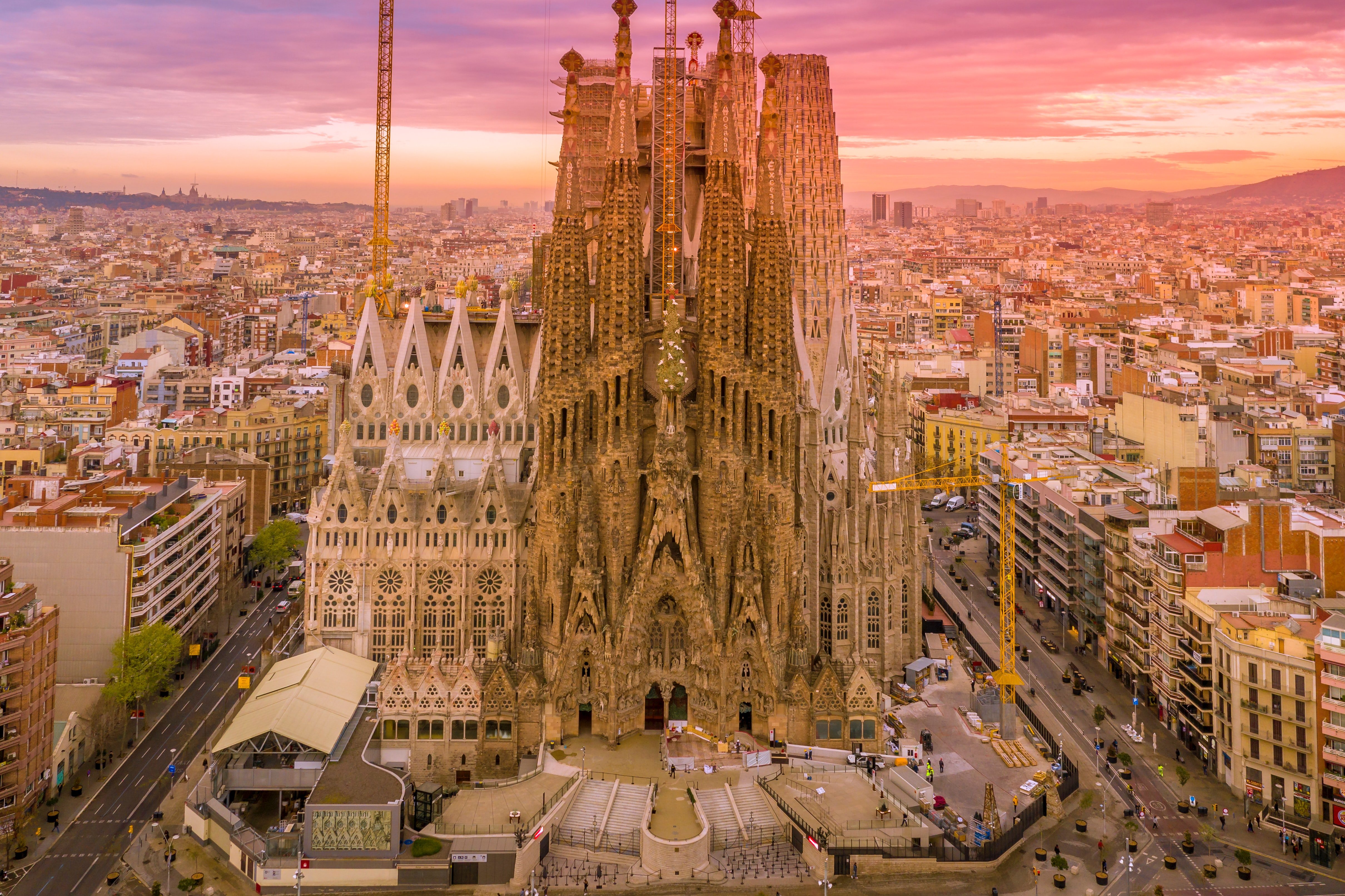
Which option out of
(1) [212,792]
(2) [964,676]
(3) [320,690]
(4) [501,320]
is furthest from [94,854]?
(2) [964,676]

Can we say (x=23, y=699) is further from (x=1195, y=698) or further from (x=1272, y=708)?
(x=1195, y=698)

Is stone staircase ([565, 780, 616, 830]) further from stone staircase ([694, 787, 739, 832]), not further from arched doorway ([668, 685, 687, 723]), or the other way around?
arched doorway ([668, 685, 687, 723])

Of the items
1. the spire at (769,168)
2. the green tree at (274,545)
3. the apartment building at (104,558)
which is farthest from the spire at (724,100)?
the green tree at (274,545)

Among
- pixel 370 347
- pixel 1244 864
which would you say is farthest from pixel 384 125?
pixel 1244 864

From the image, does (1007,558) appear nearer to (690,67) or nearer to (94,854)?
(690,67)

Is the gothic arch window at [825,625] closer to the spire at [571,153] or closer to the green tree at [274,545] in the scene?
the spire at [571,153]

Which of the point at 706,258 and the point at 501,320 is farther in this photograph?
the point at 501,320
